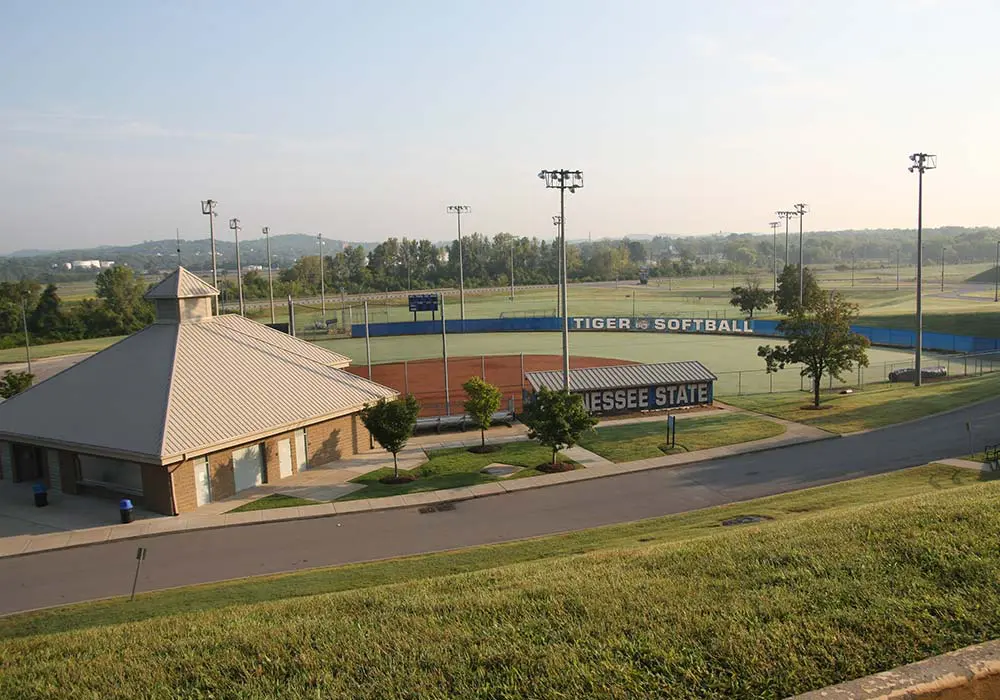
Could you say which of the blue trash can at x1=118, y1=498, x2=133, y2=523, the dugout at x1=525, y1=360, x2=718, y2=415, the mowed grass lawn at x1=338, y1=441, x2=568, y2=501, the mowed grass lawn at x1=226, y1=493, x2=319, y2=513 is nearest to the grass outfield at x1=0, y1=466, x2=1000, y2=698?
the blue trash can at x1=118, y1=498, x2=133, y2=523

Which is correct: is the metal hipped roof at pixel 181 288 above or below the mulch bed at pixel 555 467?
above

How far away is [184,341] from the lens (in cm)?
3284

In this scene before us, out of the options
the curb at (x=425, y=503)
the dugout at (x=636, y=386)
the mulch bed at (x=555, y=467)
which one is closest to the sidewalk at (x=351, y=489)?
the curb at (x=425, y=503)

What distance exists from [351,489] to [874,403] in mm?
28722

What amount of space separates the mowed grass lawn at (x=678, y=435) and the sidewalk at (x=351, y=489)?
587mm

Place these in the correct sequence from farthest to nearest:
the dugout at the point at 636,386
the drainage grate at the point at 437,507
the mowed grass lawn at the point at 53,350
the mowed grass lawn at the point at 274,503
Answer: the mowed grass lawn at the point at 53,350
the dugout at the point at 636,386
the mowed grass lawn at the point at 274,503
the drainage grate at the point at 437,507

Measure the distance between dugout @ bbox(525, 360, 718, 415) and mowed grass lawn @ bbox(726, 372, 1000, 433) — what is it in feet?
8.76

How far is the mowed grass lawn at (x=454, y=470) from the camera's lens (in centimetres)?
2902

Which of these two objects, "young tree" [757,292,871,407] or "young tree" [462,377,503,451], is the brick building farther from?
"young tree" [757,292,871,407]

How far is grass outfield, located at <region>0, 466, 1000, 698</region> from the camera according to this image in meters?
8.01

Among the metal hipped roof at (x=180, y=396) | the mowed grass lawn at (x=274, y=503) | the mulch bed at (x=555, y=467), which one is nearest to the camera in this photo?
the mowed grass lawn at (x=274, y=503)

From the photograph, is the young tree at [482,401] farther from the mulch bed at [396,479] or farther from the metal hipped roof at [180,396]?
the mulch bed at [396,479]

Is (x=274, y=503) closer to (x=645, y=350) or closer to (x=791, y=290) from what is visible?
(x=645, y=350)

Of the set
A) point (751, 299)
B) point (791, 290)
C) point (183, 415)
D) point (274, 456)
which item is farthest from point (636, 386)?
point (791, 290)
